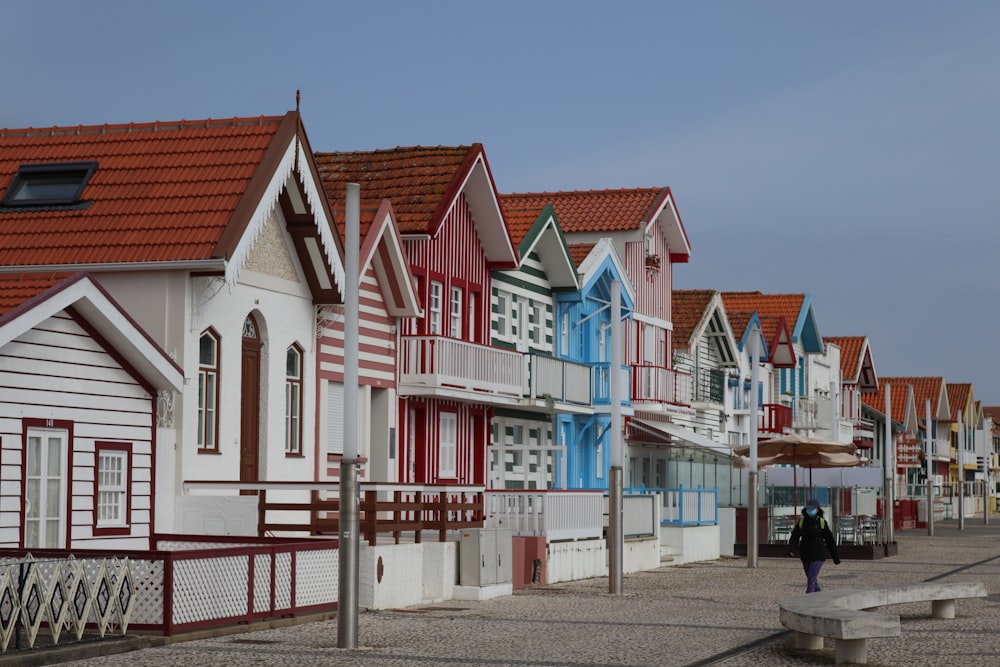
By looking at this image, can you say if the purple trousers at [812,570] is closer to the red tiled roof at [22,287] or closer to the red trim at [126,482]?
the red trim at [126,482]

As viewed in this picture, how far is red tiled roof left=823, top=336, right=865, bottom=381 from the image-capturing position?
76.0m

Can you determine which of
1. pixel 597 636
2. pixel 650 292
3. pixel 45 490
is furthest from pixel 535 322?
pixel 597 636

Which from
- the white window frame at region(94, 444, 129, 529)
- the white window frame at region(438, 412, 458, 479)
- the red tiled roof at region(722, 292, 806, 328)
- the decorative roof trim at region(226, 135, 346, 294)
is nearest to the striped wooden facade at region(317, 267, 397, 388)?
the decorative roof trim at region(226, 135, 346, 294)

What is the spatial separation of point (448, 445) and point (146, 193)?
10.4m

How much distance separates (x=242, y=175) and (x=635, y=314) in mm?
20367

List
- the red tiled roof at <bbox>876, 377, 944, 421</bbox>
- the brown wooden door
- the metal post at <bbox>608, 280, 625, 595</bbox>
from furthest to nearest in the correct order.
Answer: the red tiled roof at <bbox>876, 377, 944, 421</bbox> < the metal post at <bbox>608, 280, 625, 595</bbox> < the brown wooden door

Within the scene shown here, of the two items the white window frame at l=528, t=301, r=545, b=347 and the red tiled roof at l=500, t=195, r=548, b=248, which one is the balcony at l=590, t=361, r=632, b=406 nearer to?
the white window frame at l=528, t=301, r=545, b=347

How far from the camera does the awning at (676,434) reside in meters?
41.8

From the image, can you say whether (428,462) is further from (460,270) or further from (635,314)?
(635,314)

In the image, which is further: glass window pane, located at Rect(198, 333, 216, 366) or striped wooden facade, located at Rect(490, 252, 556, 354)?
striped wooden facade, located at Rect(490, 252, 556, 354)

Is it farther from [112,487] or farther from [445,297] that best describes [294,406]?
[445,297]

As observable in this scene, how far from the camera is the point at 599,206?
42.4m

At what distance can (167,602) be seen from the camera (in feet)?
53.5

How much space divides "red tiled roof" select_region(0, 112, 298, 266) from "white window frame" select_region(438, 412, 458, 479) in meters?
9.19
